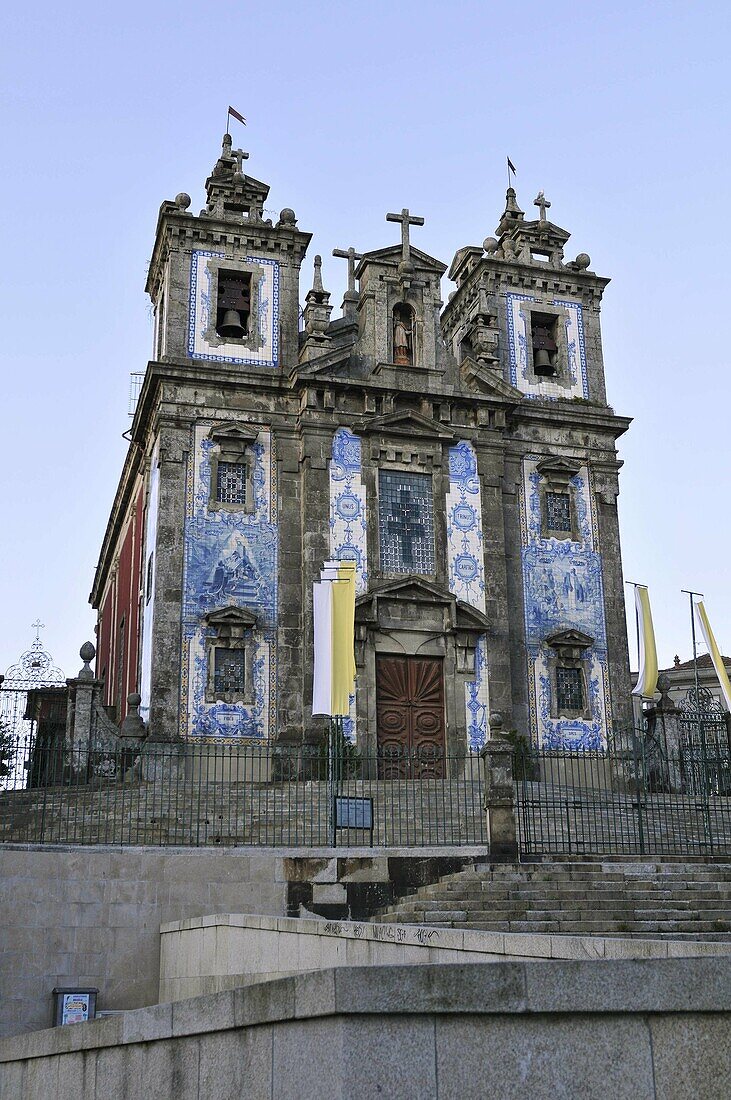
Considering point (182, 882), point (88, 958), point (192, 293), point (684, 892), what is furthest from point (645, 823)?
point (192, 293)

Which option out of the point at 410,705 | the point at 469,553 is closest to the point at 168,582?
the point at 410,705

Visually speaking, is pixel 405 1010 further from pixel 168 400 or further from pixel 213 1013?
pixel 168 400

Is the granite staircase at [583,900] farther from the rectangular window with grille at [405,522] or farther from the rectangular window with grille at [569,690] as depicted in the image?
the rectangular window with grille at [405,522]

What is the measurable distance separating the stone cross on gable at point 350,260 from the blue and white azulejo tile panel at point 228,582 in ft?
24.3

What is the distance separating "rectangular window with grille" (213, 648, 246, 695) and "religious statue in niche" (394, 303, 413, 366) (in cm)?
784

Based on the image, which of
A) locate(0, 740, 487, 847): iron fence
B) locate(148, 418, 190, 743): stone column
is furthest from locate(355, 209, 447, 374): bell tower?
locate(0, 740, 487, 847): iron fence

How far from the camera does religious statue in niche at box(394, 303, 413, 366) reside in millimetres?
29842

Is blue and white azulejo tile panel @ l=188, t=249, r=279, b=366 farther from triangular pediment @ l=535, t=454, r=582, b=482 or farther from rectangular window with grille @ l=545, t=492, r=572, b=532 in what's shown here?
rectangular window with grille @ l=545, t=492, r=572, b=532

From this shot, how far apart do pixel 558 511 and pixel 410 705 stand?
6.31 metres

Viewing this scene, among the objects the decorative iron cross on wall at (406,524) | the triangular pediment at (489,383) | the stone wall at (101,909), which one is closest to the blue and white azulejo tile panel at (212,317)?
the decorative iron cross on wall at (406,524)

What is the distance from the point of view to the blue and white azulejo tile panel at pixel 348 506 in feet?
89.9

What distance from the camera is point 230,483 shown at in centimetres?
2778

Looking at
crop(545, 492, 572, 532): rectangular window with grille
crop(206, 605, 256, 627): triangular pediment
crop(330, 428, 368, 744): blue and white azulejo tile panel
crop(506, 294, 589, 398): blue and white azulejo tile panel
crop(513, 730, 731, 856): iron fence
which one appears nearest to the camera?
crop(513, 730, 731, 856): iron fence

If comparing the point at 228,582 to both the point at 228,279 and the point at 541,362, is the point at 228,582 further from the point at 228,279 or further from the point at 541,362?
the point at 541,362
